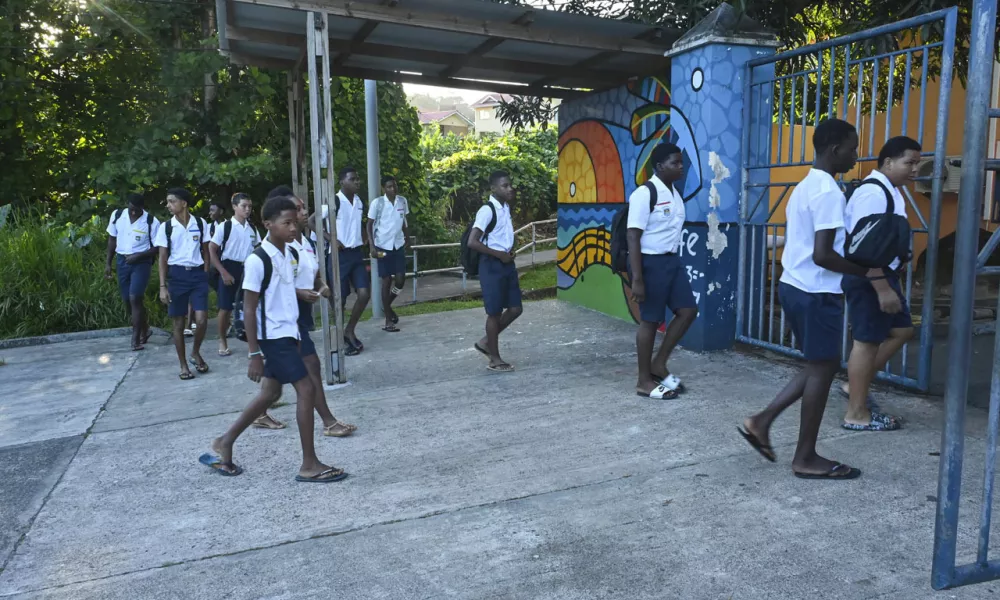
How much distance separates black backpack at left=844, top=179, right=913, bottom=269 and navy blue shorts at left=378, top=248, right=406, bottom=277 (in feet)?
17.9

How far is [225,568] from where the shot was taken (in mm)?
3170

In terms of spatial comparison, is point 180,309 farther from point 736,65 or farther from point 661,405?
point 736,65

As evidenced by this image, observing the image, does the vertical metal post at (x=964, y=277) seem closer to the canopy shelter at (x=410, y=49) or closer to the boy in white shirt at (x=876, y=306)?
the boy in white shirt at (x=876, y=306)

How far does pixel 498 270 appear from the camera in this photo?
6379 mm

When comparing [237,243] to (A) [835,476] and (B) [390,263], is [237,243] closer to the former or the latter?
(B) [390,263]

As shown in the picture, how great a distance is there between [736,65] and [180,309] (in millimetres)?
5372

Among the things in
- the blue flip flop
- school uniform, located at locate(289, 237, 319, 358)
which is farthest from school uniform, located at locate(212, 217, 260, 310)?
the blue flip flop

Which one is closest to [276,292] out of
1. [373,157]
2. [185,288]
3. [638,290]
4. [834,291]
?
[638,290]

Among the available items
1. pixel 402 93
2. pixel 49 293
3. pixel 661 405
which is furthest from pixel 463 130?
pixel 661 405

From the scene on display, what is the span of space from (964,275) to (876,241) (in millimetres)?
1636

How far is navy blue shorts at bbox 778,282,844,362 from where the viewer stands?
147 inches

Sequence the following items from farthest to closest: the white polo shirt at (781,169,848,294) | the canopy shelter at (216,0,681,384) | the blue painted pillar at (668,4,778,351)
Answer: the blue painted pillar at (668,4,778,351) → the canopy shelter at (216,0,681,384) → the white polo shirt at (781,169,848,294)

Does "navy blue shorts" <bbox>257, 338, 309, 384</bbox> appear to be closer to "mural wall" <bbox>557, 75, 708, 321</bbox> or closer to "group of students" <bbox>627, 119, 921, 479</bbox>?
"group of students" <bbox>627, 119, 921, 479</bbox>

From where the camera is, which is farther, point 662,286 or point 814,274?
point 662,286
